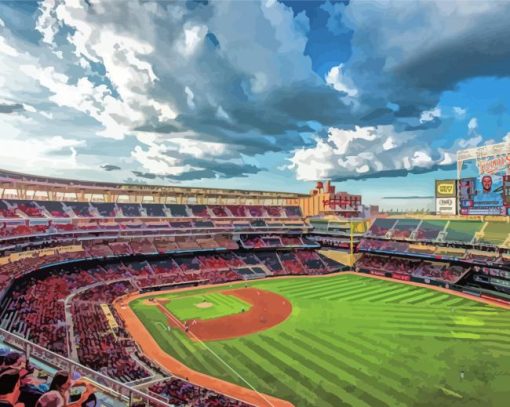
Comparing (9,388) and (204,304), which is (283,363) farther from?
(9,388)

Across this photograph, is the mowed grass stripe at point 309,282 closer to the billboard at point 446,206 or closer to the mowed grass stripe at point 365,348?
the billboard at point 446,206

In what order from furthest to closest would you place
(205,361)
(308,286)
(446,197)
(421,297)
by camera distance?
1. (446,197)
2. (308,286)
3. (421,297)
4. (205,361)

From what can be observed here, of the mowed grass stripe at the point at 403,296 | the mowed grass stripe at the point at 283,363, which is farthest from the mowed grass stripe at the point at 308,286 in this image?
the mowed grass stripe at the point at 283,363

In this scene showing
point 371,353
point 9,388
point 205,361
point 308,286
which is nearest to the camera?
point 9,388

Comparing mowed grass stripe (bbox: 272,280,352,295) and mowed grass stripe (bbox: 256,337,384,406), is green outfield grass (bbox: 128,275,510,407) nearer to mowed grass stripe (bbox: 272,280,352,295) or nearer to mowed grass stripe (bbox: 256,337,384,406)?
mowed grass stripe (bbox: 256,337,384,406)

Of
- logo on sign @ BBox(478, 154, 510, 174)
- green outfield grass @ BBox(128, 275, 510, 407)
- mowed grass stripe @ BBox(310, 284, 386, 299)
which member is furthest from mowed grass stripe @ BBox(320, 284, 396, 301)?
logo on sign @ BBox(478, 154, 510, 174)

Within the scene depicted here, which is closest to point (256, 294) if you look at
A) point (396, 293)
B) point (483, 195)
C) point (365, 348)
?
point (396, 293)

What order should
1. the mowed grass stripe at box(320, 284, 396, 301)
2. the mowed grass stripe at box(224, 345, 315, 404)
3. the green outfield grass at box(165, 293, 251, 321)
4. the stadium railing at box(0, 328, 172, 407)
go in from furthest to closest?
1. the mowed grass stripe at box(320, 284, 396, 301)
2. the green outfield grass at box(165, 293, 251, 321)
3. the mowed grass stripe at box(224, 345, 315, 404)
4. the stadium railing at box(0, 328, 172, 407)
